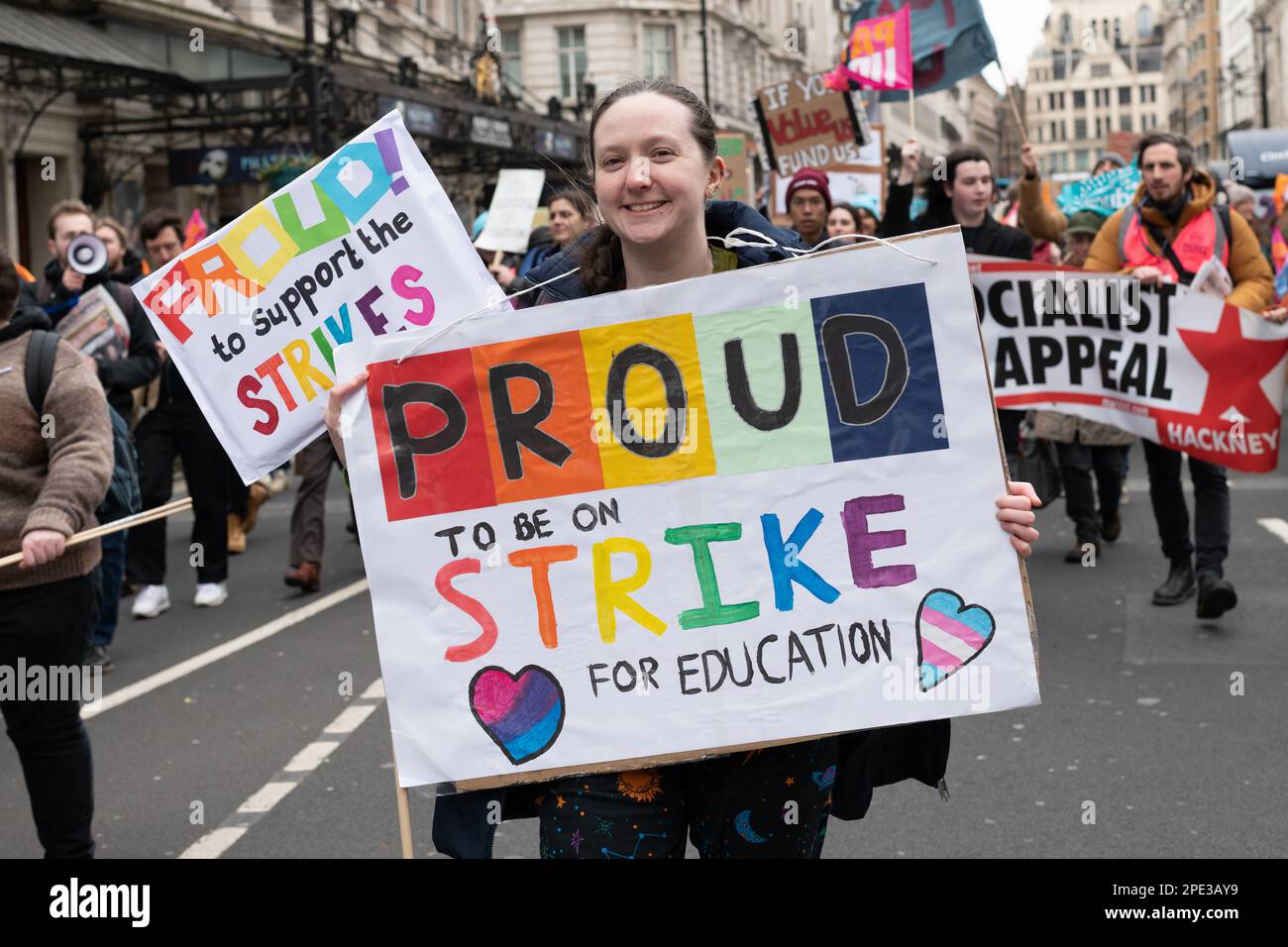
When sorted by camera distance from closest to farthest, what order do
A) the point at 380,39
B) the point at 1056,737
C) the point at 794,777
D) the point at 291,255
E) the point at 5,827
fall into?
the point at 794,777
the point at 291,255
the point at 5,827
the point at 1056,737
the point at 380,39

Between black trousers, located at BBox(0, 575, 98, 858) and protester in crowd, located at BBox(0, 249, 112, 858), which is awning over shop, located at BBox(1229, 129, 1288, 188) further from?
black trousers, located at BBox(0, 575, 98, 858)

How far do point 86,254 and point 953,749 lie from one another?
16.7 ft

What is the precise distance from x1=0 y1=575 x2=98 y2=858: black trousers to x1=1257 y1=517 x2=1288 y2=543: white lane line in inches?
303

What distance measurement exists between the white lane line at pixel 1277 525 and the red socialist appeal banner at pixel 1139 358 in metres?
2.89

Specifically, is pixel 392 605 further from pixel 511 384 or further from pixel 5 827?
pixel 5 827

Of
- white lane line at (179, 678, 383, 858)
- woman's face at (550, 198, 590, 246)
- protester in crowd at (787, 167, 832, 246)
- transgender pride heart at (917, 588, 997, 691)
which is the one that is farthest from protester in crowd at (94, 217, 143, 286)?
transgender pride heart at (917, 588, 997, 691)

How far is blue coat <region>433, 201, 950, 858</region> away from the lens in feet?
10.3

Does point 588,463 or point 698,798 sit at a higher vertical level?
point 588,463

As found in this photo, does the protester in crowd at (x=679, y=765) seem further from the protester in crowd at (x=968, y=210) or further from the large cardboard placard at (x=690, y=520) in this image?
the protester in crowd at (x=968, y=210)

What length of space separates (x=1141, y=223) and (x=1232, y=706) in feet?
8.79

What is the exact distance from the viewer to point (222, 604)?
10078 mm

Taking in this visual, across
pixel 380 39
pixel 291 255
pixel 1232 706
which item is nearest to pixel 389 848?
pixel 291 255

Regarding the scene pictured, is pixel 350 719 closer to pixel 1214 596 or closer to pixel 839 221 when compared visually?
pixel 1214 596

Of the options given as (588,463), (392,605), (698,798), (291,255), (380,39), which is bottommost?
(698,798)
